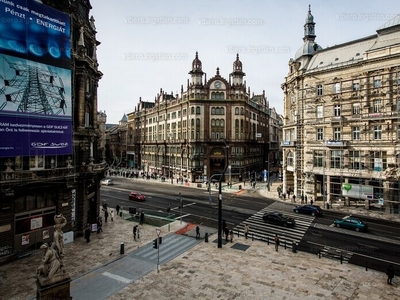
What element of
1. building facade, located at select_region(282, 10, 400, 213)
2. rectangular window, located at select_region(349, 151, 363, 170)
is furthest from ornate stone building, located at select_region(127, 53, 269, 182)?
rectangular window, located at select_region(349, 151, 363, 170)

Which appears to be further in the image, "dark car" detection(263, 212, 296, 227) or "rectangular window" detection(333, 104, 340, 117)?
"rectangular window" detection(333, 104, 340, 117)

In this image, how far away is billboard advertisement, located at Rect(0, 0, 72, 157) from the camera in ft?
62.1

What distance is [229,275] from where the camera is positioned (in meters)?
18.3

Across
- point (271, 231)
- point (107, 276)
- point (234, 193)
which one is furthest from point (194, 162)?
point (107, 276)

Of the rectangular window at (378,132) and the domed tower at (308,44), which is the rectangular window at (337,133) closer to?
the rectangular window at (378,132)

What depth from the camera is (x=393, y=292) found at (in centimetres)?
1633

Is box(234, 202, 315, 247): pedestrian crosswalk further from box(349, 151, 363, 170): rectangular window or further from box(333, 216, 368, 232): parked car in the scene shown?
box(349, 151, 363, 170): rectangular window

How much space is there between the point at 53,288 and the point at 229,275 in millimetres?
10839

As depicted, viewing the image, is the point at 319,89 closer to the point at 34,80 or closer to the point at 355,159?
the point at 355,159

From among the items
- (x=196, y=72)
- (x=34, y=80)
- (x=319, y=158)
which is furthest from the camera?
(x=196, y=72)

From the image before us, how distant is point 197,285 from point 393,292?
11882 mm

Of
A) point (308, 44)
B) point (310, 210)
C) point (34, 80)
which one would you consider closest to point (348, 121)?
point (310, 210)

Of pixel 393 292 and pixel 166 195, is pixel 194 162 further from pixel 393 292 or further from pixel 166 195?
pixel 393 292

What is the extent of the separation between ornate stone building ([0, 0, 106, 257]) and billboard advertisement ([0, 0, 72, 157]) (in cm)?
106
